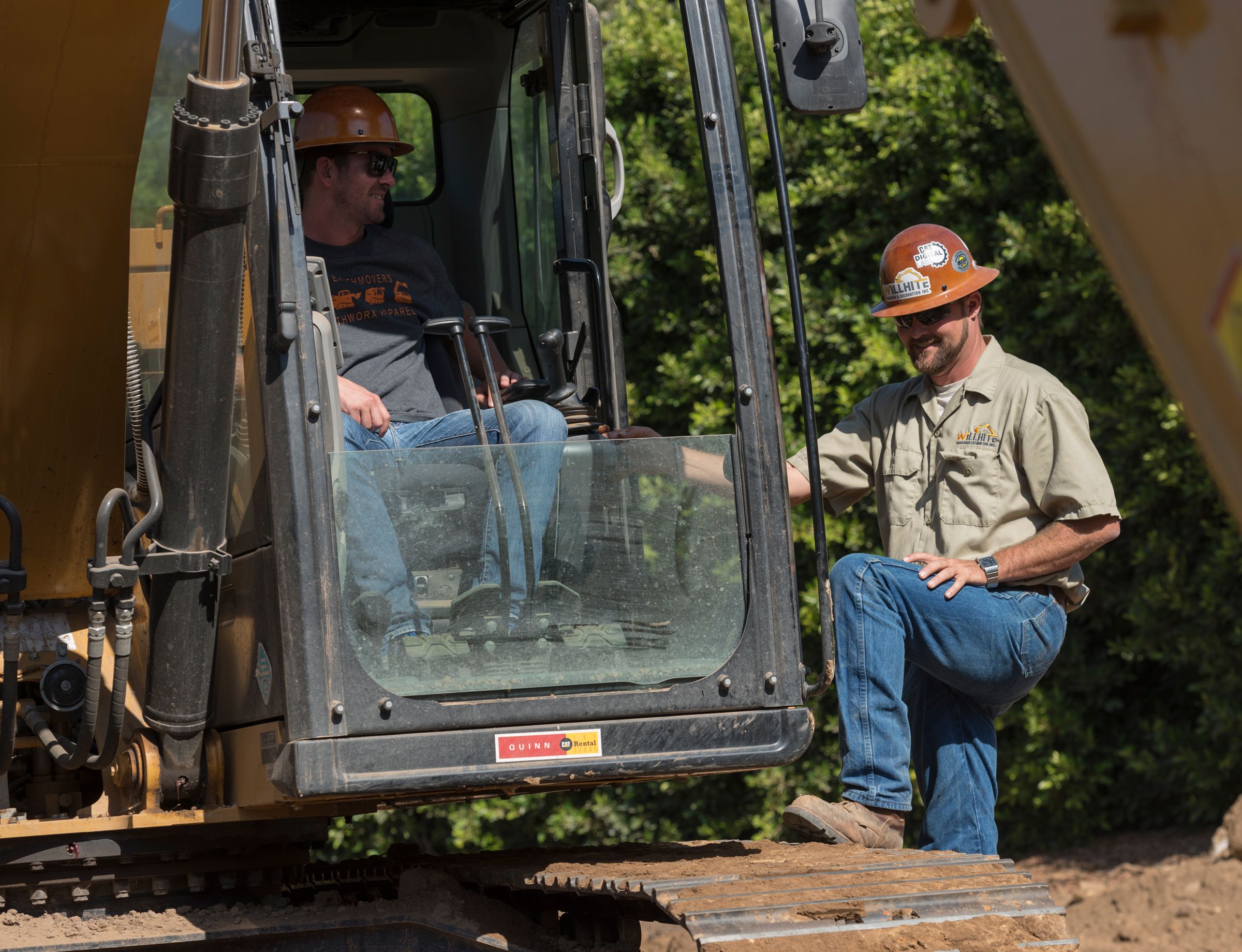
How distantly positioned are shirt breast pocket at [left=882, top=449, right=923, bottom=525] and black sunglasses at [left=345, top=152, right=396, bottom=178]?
1.49 metres

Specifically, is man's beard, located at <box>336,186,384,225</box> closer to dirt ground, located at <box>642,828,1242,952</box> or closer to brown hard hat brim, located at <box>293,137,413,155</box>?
brown hard hat brim, located at <box>293,137,413,155</box>

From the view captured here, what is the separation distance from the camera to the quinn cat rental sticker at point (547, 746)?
9.87ft

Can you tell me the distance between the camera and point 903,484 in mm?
4004

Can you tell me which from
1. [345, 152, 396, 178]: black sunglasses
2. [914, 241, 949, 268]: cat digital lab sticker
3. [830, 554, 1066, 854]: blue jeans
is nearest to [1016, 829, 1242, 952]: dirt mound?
[830, 554, 1066, 854]: blue jeans

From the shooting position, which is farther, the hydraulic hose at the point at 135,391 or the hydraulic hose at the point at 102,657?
the hydraulic hose at the point at 135,391

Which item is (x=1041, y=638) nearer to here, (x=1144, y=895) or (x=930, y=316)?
(x=930, y=316)

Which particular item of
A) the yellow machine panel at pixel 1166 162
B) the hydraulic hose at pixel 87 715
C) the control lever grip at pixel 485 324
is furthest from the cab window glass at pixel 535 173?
the yellow machine panel at pixel 1166 162

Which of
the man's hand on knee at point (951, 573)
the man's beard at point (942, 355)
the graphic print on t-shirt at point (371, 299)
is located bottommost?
the man's hand on knee at point (951, 573)

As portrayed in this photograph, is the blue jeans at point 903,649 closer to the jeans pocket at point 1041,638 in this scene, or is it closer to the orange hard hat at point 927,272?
the jeans pocket at point 1041,638

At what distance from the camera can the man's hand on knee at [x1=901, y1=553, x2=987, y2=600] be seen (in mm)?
3635

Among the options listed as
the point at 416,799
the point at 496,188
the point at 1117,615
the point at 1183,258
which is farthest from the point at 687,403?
the point at 1183,258

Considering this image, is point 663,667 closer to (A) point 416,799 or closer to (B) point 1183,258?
(A) point 416,799

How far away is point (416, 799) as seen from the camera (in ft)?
10.8

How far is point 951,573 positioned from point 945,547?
0.77 ft
